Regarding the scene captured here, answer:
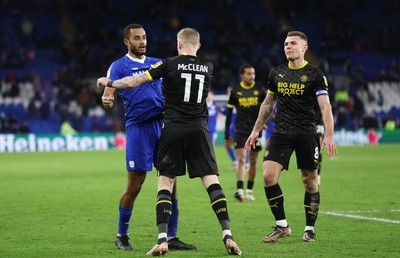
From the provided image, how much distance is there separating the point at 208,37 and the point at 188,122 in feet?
120

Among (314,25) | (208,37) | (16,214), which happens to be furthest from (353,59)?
(16,214)

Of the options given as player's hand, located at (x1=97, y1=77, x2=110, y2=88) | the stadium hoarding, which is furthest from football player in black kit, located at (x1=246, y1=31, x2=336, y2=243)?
the stadium hoarding

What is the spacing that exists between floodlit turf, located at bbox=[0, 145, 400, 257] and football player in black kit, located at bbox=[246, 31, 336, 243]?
1.45ft

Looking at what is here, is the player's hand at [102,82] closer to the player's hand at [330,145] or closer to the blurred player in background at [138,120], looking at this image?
the blurred player in background at [138,120]

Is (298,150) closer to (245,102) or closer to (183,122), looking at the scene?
(183,122)

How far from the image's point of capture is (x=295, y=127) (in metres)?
9.27

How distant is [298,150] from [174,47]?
32274 mm

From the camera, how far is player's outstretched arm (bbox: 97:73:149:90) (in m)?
7.99

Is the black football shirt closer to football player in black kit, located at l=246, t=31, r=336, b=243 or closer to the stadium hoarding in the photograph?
football player in black kit, located at l=246, t=31, r=336, b=243

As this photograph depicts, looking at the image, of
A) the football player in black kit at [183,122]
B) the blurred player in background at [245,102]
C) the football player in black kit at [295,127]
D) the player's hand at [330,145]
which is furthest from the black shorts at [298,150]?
the blurred player in background at [245,102]

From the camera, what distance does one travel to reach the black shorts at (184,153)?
814 cm

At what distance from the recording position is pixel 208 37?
1746 inches

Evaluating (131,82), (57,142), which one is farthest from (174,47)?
(131,82)

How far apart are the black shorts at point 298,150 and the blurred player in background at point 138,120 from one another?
1.48 metres
